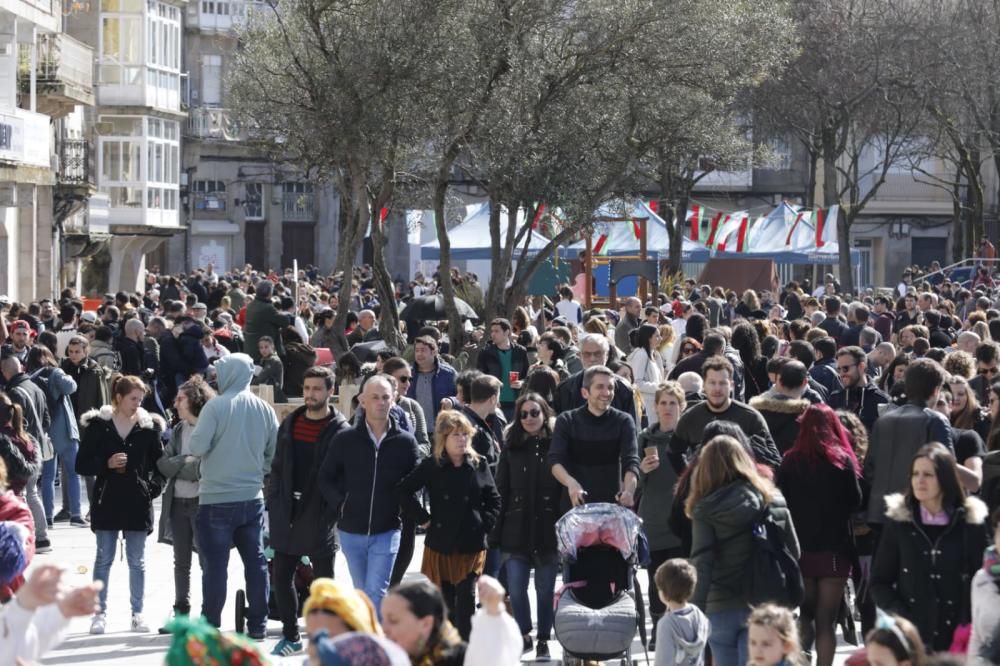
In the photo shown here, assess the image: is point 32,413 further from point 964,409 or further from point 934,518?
point 934,518

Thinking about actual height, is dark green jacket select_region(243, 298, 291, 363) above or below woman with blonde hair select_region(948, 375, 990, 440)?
above

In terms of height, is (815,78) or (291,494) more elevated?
(815,78)

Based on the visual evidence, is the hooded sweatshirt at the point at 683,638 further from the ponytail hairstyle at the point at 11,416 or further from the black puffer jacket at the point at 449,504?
the ponytail hairstyle at the point at 11,416

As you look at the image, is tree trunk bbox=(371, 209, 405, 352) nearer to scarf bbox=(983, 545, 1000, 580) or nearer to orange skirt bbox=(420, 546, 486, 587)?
orange skirt bbox=(420, 546, 486, 587)

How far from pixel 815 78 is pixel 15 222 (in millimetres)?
20056

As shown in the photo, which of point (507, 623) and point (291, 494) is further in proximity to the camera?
point (291, 494)

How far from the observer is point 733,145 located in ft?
111

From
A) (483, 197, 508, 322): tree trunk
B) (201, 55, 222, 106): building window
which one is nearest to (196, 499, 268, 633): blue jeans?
(483, 197, 508, 322): tree trunk

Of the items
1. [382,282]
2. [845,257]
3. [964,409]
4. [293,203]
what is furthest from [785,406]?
[293,203]

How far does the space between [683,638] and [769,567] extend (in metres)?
0.46

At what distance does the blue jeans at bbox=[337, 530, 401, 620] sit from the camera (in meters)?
9.21

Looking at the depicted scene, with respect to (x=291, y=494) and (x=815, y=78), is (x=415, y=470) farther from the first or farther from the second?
(x=815, y=78)

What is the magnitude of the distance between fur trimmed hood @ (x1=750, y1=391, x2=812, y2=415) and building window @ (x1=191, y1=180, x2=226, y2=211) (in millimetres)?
49298

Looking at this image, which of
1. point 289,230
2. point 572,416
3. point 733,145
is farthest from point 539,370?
point 289,230
